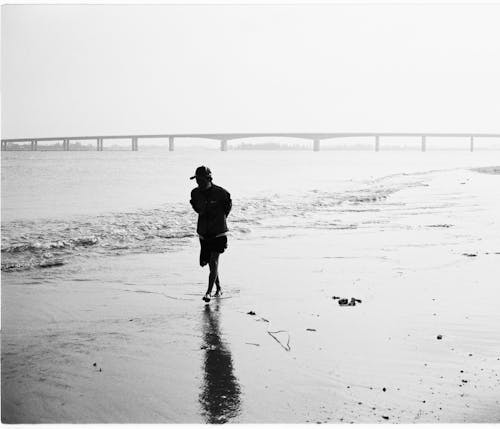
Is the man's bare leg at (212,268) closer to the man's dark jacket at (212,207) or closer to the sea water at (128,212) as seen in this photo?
the man's dark jacket at (212,207)

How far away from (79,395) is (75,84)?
11.3ft

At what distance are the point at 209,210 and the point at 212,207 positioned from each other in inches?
1.3

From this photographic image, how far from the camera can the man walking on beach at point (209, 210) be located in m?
4.11

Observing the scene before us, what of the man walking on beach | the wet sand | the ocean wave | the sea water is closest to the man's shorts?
the man walking on beach

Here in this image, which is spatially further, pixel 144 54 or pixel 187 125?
pixel 187 125

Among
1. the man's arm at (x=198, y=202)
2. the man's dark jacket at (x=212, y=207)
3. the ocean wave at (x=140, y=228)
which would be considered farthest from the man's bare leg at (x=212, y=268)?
the ocean wave at (x=140, y=228)

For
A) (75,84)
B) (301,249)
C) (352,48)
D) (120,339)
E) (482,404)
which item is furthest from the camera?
(301,249)

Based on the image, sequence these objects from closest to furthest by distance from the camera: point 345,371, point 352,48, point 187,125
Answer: point 345,371 → point 352,48 → point 187,125

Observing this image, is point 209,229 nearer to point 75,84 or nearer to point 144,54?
point 144,54

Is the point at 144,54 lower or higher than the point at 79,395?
higher

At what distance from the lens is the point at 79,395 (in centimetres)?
293

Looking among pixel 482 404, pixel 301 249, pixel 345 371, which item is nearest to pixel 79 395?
pixel 345 371

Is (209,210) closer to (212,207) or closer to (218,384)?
(212,207)

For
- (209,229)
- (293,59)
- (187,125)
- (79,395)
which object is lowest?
(79,395)
